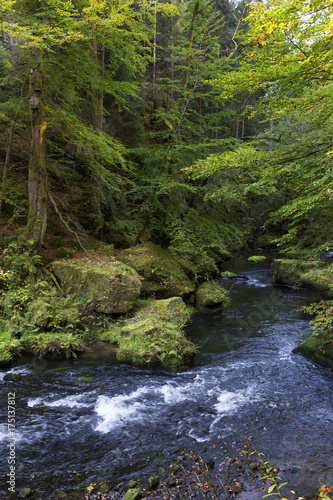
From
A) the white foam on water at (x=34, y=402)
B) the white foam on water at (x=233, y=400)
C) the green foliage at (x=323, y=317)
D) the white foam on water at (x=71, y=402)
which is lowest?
the white foam on water at (x=233, y=400)

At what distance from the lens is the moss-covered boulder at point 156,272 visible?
11.3 m

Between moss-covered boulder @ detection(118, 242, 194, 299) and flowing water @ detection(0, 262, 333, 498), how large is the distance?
3015mm

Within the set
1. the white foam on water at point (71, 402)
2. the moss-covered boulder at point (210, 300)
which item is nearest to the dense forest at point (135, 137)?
the moss-covered boulder at point (210, 300)

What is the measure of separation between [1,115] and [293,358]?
11.6 meters

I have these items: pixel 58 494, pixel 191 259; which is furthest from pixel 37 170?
pixel 58 494

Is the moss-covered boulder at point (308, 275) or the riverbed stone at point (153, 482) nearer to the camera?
the riverbed stone at point (153, 482)

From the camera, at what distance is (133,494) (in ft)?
12.7

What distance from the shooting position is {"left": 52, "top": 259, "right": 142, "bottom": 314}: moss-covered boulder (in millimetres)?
9188

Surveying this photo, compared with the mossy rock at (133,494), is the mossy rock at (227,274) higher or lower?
higher

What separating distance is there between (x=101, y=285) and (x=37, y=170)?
176 inches

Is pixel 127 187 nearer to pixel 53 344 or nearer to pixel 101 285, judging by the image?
Answer: pixel 101 285

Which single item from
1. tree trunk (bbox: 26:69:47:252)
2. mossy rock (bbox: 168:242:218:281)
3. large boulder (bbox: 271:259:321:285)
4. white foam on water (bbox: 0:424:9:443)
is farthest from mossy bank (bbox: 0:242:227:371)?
large boulder (bbox: 271:259:321:285)

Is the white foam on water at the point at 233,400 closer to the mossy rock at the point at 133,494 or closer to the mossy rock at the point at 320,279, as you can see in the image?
the mossy rock at the point at 133,494

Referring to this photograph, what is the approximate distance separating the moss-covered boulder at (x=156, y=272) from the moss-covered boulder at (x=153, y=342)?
2.26 m
